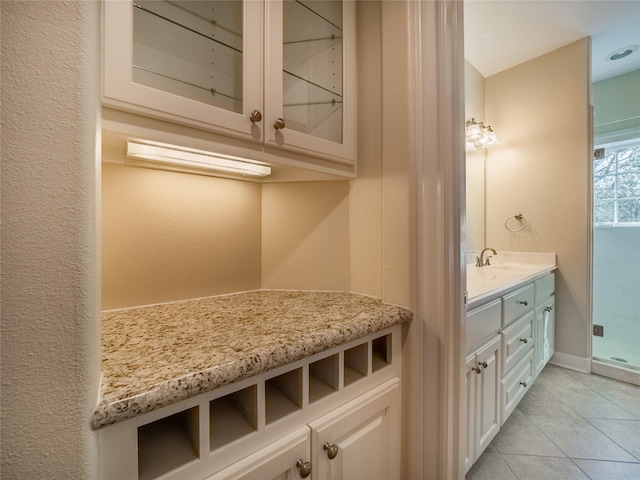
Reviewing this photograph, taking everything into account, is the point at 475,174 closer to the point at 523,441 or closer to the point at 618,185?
the point at 618,185

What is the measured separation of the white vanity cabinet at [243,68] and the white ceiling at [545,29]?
145 cm

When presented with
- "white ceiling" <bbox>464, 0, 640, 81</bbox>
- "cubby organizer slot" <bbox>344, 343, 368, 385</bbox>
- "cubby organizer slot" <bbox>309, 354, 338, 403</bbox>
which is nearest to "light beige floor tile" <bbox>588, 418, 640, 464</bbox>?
"cubby organizer slot" <bbox>344, 343, 368, 385</bbox>

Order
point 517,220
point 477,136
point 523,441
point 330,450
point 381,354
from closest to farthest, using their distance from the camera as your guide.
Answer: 1. point 330,450
2. point 381,354
3. point 523,441
4. point 477,136
5. point 517,220

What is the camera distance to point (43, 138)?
1.11ft

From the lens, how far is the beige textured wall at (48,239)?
319 mm

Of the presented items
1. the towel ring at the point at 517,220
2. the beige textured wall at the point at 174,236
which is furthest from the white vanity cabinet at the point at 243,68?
the towel ring at the point at 517,220

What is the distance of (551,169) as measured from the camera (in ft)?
7.35

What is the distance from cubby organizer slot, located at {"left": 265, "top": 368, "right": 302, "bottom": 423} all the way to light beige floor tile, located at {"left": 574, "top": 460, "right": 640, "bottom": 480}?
5.06 ft

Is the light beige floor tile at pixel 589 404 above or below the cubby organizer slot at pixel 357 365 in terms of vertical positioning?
below

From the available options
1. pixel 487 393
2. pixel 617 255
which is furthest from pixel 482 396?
pixel 617 255

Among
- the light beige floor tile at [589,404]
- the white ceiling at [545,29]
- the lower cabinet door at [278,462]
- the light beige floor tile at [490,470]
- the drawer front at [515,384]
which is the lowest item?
the light beige floor tile at [490,470]

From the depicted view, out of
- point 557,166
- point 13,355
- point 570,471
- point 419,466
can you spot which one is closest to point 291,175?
point 13,355

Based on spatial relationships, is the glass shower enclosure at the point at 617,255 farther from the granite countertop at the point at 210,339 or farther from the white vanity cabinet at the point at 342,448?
the granite countertop at the point at 210,339

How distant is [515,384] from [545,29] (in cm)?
243
